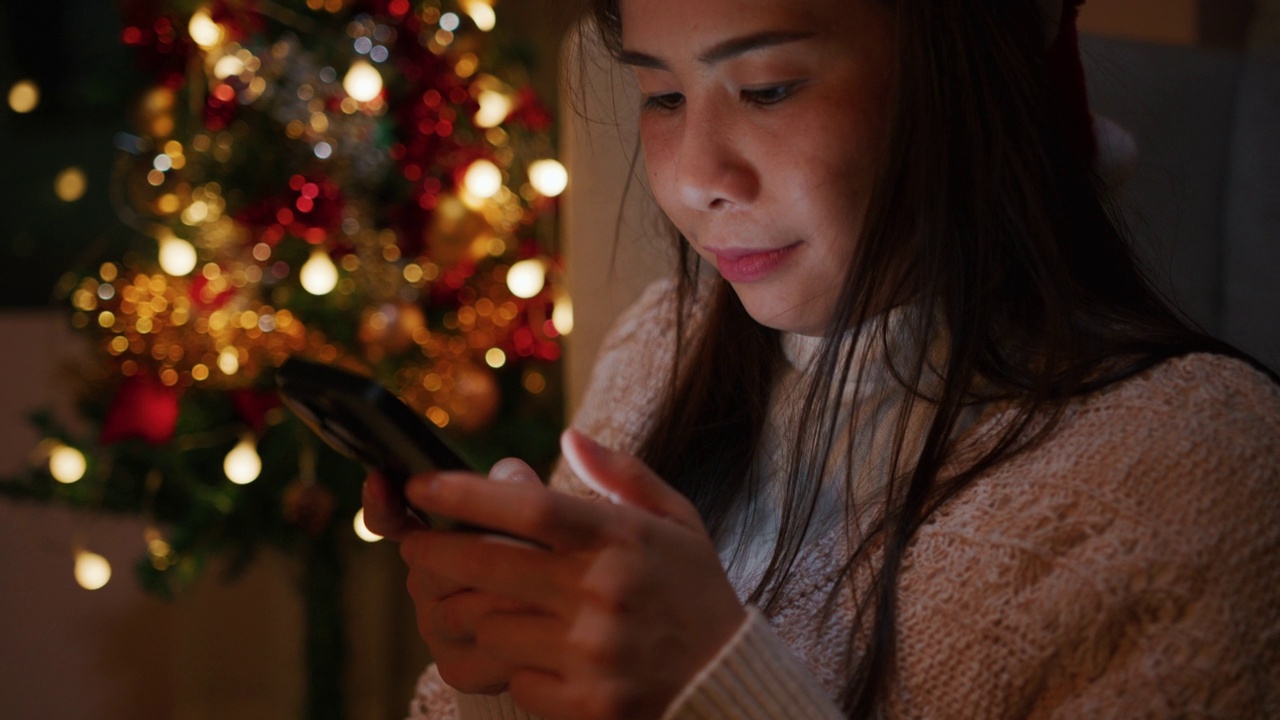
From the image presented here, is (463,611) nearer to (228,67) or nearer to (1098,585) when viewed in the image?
(1098,585)

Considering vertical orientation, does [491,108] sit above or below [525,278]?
above

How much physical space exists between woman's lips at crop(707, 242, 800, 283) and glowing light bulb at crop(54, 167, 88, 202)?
1862 mm

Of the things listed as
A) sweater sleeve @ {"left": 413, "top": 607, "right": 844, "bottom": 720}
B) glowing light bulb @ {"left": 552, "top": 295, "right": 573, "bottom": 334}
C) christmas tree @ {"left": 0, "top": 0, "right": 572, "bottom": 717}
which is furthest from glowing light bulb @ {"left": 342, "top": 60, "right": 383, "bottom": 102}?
sweater sleeve @ {"left": 413, "top": 607, "right": 844, "bottom": 720}

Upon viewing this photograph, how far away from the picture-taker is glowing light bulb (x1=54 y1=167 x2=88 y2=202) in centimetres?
216

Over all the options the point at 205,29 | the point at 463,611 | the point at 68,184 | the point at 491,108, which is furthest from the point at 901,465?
the point at 68,184

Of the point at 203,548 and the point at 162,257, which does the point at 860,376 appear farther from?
the point at 203,548

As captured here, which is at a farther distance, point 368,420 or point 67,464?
point 67,464

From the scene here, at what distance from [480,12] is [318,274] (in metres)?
0.49

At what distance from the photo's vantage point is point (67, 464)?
1.65 metres

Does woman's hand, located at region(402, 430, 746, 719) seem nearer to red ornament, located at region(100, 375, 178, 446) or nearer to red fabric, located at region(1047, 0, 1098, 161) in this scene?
red fabric, located at region(1047, 0, 1098, 161)

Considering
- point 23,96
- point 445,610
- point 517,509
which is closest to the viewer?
point 517,509

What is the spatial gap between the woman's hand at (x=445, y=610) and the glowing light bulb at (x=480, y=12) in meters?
1.22

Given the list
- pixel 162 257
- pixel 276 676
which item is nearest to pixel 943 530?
pixel 162 257

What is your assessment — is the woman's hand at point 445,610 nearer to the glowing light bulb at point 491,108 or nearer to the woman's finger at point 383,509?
the woman's finger at point 383,509
